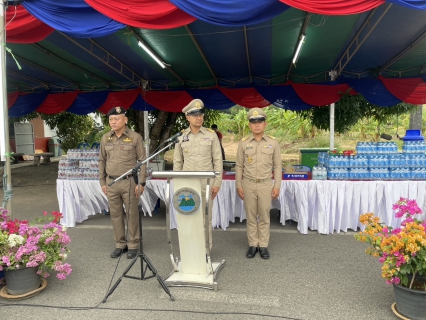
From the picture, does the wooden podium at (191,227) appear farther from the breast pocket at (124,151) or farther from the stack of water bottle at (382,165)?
the stack of water bottle at (382,165)

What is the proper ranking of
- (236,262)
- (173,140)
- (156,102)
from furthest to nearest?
(156,102) → (236,262) → (173,140)

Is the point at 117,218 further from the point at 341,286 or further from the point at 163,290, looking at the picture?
the point at 341,286

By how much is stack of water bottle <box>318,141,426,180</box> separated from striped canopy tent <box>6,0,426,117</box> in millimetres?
1733

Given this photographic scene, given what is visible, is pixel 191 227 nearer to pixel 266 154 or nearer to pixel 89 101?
pixel 266 154

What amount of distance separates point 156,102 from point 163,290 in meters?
6.06

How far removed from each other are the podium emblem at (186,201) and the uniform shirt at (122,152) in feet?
2.97

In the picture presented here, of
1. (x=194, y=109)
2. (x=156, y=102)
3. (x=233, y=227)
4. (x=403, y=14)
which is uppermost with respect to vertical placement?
(x=403, y=14)

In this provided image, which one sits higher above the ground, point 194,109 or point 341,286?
point 194,109

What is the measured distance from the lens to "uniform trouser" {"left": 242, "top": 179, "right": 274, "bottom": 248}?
12.7 feet

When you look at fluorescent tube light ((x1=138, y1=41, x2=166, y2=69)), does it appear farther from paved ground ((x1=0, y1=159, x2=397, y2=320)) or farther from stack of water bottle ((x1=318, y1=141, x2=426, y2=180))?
stack of water bottle ((x1=318, y1=141, x2=426, y2=180))

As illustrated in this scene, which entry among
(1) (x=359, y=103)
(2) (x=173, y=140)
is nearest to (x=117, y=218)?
(2) (x=173, y=140)

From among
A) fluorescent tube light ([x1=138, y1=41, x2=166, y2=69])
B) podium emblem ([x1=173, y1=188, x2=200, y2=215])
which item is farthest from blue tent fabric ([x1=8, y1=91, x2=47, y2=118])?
podium emblem ([x1=173, y1=188, x2=200, y2=215])

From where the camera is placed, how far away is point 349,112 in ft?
29.3

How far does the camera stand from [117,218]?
159 inches
